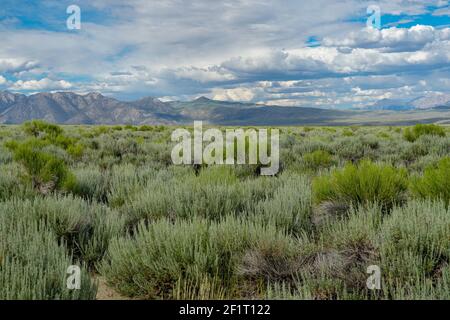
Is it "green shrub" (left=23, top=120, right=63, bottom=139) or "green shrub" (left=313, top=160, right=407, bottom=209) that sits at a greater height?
"green shrub" (left=23, top=120, right=63, bottom=139)

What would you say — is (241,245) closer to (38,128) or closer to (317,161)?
(317,161)

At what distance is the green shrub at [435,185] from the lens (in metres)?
4.99

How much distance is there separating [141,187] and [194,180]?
0.96 meters

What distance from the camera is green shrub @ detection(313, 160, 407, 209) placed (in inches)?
212

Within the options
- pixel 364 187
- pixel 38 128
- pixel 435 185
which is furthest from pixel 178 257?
pixel 38 128

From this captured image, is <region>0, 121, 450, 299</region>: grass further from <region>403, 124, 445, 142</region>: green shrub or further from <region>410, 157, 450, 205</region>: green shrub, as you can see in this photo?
<region>403, 124, 445, 142</region>: green shrub

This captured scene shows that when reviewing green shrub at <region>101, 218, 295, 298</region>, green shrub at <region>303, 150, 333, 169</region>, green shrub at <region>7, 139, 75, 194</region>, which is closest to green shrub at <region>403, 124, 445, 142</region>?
green shrub at <region>303, 150, 333, 169</region>

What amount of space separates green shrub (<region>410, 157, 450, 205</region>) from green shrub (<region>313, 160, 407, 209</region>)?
11.5 inches

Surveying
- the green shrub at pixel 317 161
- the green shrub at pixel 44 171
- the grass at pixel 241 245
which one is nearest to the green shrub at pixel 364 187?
the grass at pixel 241 245

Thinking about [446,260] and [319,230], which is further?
[319,230]

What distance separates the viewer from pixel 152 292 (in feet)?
11.4

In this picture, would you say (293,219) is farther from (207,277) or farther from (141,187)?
(141,187)

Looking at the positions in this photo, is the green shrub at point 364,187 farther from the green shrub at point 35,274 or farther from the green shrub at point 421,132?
the green shrub at point 421,132
